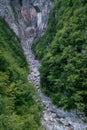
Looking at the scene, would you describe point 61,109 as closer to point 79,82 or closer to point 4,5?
point 79,82

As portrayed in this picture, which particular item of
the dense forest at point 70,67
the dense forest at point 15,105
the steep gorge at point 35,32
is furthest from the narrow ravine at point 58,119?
the dense forest at point 15,105

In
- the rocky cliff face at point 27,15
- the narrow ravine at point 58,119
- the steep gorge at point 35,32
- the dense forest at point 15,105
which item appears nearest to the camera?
the dense forest at point 15,105

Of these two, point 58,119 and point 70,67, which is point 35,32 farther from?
point 58,119

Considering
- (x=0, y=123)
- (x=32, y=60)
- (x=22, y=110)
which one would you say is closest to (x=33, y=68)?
(x=32, y=60)

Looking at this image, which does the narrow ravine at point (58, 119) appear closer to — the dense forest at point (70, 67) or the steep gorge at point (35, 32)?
the steep gorge at point (35, 32)

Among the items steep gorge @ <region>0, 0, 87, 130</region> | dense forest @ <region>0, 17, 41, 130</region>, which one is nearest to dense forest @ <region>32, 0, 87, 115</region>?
steep gorge @ <region>0, 0, 87, 130</region>

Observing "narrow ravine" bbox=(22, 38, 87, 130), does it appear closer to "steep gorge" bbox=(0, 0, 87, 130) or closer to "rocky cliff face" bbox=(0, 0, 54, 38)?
"steep gorge" bbox=(0, 0, 87, 130)

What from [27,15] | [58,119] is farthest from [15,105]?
[27,15]

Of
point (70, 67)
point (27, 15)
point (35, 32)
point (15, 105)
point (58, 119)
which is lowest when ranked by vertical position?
point (58, 119)
